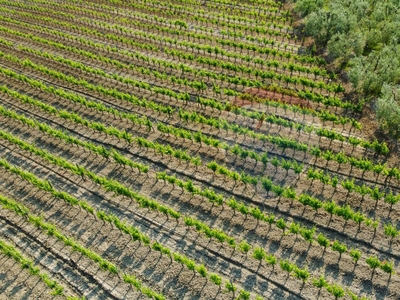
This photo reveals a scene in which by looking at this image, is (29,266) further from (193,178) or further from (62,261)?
(193,178)

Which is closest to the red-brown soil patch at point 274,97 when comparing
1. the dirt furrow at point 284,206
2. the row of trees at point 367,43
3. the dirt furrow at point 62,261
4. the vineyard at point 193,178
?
the vineyard at point 193,178

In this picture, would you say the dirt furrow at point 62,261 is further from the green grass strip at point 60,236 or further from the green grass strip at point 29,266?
the green grass strip at point 29,266

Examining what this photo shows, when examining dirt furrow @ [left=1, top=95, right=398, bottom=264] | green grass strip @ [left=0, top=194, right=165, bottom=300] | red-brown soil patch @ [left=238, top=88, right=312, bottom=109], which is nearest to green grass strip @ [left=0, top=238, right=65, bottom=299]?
green grass strip @ [left=0, top=194, right=165, bottom=300]

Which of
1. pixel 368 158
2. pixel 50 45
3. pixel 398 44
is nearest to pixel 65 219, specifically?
pixel 368 158

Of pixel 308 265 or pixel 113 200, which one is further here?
pixel 113 200

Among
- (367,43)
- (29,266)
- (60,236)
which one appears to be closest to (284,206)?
(60,236)

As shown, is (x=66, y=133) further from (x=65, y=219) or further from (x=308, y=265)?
(x=308, y=265)
